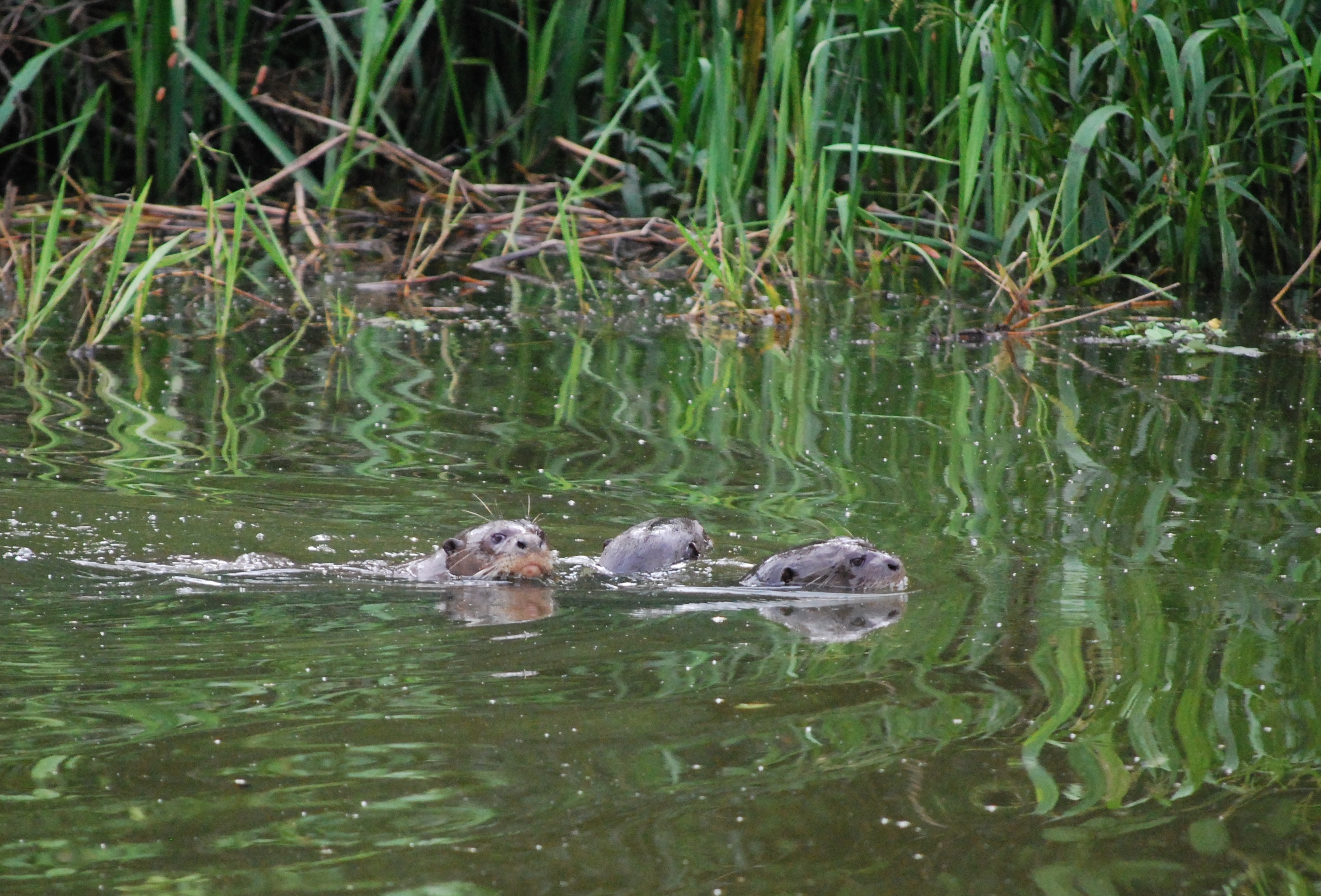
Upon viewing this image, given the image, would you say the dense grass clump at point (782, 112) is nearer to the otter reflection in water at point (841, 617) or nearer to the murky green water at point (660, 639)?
the murky green water at point (660, 639)

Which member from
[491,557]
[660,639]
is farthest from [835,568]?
[491,557]

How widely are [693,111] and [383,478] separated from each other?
192 inches

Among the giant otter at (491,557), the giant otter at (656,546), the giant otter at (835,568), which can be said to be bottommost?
the giant otter at (491,557)

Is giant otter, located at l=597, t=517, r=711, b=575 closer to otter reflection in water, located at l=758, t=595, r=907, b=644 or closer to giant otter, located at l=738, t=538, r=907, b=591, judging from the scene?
giant otter, located at l=738, t=538, r=907, b=591

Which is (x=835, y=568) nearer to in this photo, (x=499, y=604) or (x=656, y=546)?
(x=656, y=546)

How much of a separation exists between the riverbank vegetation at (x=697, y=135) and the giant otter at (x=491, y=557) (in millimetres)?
2326

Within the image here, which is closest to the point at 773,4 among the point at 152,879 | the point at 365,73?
the point at 365,73

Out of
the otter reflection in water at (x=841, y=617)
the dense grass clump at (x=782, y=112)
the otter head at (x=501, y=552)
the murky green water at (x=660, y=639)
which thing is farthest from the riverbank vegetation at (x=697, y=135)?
the otter reflection in water at (x=841, y=617)

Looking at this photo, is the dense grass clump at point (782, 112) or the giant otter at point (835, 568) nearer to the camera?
the giant otter at point (835, 568)

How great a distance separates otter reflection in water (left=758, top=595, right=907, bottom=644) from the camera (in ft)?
11.8

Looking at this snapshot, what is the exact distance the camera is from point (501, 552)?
4328mm

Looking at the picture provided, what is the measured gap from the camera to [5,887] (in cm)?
219

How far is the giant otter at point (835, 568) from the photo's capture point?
4043 mm

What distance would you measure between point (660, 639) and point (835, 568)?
2.42 feet
